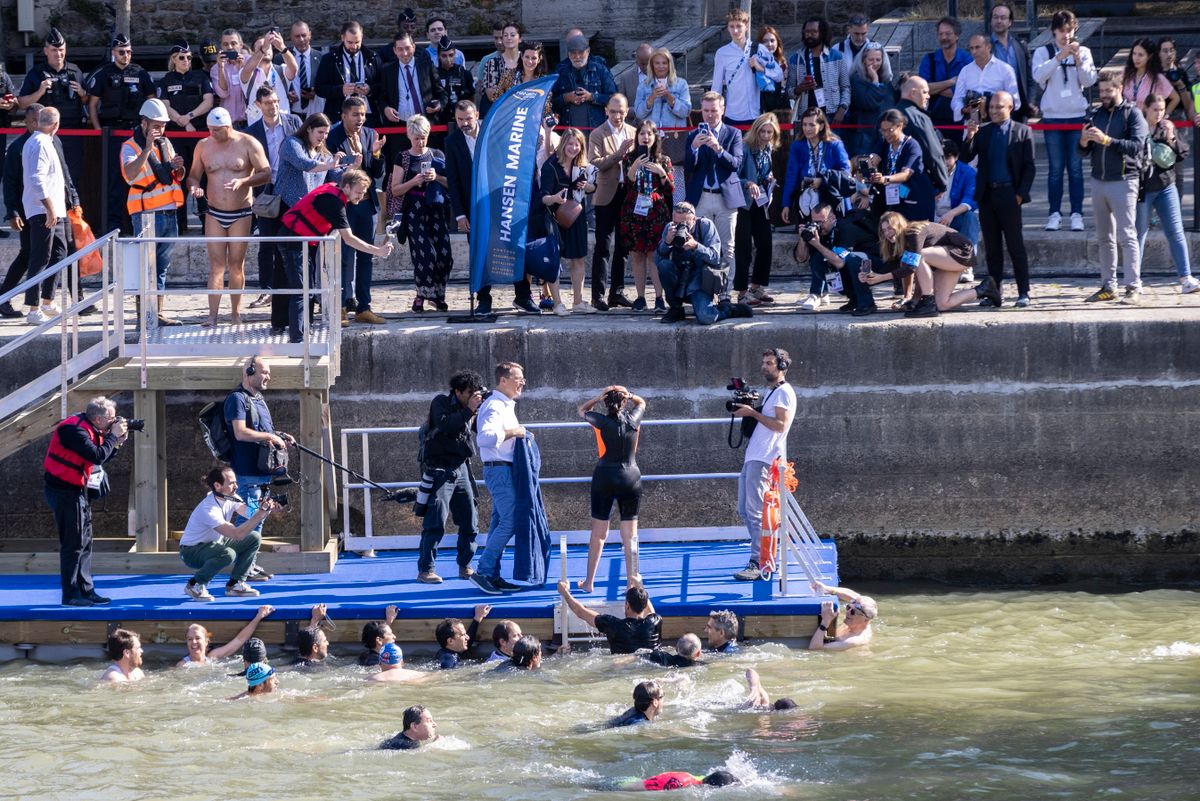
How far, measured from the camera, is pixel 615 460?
13445 mm

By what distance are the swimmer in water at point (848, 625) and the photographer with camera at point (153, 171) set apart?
6319mm

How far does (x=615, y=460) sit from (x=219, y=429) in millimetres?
3049

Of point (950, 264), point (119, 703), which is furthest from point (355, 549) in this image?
point (950, 264)

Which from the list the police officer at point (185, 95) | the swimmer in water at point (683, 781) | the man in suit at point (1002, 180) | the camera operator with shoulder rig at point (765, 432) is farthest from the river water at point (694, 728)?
the police officer at point (185, 95)

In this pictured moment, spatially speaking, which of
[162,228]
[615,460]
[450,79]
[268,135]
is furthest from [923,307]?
[162,228]

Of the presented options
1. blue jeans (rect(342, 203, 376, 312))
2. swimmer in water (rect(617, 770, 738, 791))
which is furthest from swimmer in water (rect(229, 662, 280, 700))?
blue jeans (rect(342, 203, 376, 312))

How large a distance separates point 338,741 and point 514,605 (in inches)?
88.5

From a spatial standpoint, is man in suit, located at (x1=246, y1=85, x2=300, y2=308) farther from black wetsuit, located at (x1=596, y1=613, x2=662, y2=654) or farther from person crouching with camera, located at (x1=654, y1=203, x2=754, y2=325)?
black wetsuit, located at (x1=596, y1=613, x2=662, y2=654)

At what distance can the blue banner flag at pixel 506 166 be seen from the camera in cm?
1583

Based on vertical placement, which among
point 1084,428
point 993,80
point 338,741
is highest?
point 993,80

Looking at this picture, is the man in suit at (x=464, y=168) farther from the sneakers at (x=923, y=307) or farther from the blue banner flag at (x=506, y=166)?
the sneakers at (x=923, y=307)

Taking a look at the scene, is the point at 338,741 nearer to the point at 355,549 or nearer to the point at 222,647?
the point at 222,647

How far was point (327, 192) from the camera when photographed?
15000 millimetres

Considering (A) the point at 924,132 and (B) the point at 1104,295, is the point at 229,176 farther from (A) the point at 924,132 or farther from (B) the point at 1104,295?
(B) the point at 1104,295
